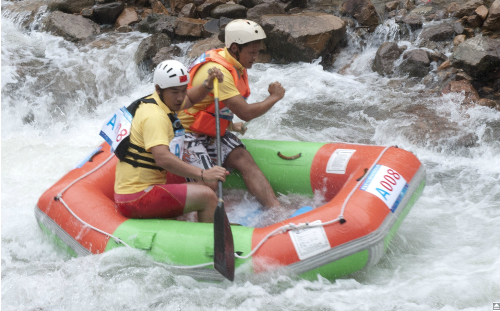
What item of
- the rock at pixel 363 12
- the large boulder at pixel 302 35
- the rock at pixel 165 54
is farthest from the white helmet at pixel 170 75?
the rock at pixel 363 12

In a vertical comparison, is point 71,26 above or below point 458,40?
below

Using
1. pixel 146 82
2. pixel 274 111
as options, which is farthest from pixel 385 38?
pixel 146 82

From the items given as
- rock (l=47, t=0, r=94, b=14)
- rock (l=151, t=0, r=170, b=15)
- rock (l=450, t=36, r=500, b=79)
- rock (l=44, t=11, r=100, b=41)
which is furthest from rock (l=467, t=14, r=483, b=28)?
rock (l=47, t=0, r=94, b=14)

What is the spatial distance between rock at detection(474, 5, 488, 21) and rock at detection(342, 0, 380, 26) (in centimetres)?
144

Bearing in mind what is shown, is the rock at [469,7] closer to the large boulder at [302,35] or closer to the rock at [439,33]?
the rock at [439,33]

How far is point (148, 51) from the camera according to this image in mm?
7840

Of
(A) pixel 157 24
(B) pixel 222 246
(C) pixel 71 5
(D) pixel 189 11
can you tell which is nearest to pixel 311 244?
(B) pixel 222 246

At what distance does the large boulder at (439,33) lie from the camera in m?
7.16

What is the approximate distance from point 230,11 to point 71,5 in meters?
3.22

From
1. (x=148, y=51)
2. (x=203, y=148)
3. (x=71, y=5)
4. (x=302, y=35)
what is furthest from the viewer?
(x=71, y=5)

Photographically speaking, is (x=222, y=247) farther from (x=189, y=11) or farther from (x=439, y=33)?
(x=189, y=11)

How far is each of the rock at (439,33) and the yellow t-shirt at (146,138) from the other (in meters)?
5.32

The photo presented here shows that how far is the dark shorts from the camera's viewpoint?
363 cm

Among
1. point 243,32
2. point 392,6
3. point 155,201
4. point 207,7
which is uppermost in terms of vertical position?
point 243,32
